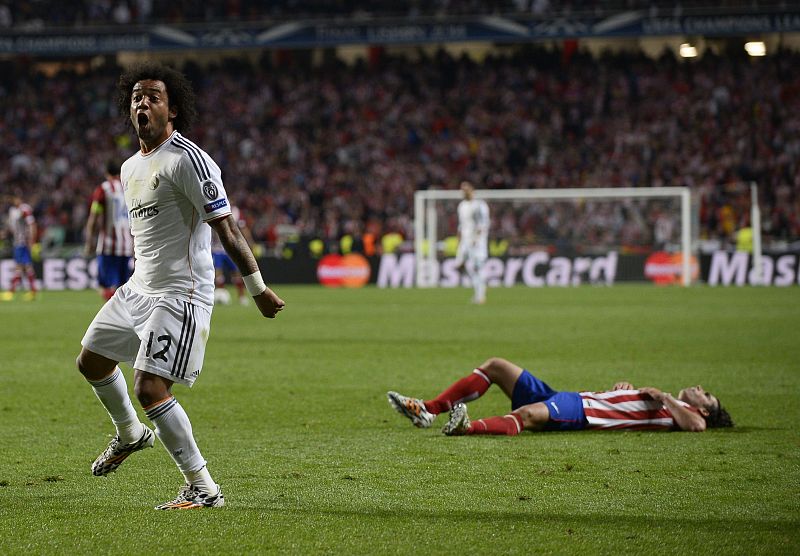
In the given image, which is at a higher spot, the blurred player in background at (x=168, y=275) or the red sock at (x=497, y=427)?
the blurred player in background at (x=168, y=275)

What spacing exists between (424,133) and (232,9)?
25.8 feet

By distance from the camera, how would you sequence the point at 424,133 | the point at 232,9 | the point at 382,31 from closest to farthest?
the point at 382,31, the point at 424,133, the point at 232,9

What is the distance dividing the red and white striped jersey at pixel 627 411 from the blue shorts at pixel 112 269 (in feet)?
22.6

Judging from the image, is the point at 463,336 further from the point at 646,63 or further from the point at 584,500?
the point at 646,63

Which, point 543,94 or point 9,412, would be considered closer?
point 9,412

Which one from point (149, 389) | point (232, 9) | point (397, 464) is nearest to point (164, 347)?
point (149, 389)

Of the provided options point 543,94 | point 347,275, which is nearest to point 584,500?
point 347,275

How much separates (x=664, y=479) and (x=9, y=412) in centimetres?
497

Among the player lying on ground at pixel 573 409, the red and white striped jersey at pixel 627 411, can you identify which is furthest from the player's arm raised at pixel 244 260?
the red and white striped jersey at pixel 627 411

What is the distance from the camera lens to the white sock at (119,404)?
564 cm

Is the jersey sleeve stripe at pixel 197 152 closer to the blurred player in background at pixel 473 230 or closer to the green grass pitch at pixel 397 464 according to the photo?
the green grass pitch at pixel 397 464

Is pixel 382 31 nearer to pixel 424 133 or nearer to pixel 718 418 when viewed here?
pixel 424 133

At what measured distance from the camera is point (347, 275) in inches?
1208

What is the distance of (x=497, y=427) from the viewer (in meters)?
7.43
